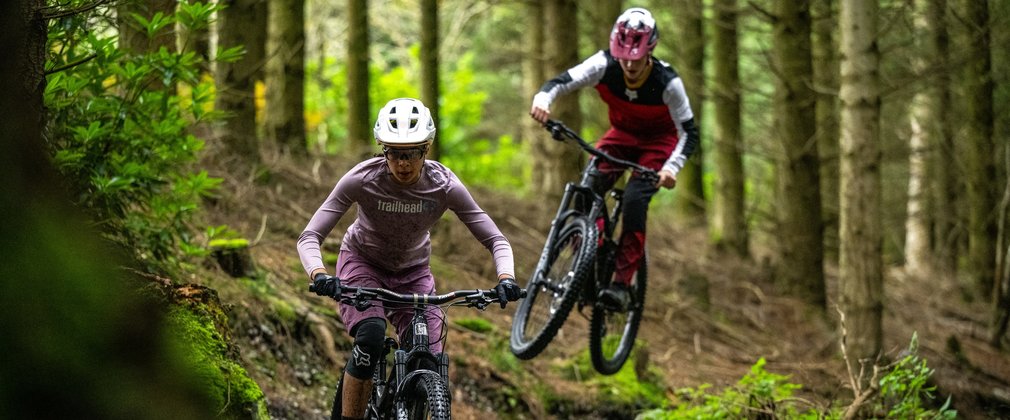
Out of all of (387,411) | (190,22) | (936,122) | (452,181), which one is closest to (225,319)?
(387,411)

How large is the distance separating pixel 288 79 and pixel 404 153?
808cm

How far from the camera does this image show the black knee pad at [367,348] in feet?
18.0

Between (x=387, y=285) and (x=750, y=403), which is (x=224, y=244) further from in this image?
(x=750, y=403)

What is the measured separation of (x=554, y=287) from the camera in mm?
7977

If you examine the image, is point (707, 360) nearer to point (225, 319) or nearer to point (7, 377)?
point (225, 319)

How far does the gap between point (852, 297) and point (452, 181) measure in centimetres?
624

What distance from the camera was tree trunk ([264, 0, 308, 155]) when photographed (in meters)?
12.9

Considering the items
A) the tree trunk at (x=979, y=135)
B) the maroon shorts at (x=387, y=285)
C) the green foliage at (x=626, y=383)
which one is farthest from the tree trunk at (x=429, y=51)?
the tree trunk at (x=979, y=135)

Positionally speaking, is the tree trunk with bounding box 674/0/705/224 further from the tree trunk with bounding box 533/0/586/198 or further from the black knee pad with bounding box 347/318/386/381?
the black knee pad with bounding box 347/318/386/381

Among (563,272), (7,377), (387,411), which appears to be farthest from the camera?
(563,272)

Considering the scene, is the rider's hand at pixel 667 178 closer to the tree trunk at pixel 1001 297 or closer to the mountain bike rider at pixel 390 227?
the mountain bike rider at pixel 390 227

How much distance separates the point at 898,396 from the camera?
8.38 metres

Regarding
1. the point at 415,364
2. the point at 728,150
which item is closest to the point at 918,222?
the point at 728,150

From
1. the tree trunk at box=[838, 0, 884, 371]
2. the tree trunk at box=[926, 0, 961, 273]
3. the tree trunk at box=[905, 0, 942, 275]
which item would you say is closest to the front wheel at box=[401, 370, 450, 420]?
the tree trunk at box=[838, 0, 884, 371]
